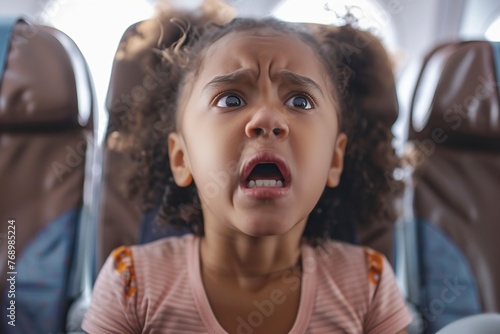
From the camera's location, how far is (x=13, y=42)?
1.02m

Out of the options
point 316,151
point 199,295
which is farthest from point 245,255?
point 316,151

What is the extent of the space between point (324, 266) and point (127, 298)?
1.08 feet

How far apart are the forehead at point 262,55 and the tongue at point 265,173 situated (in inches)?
5.5

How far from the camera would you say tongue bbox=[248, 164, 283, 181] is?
2.43 ft

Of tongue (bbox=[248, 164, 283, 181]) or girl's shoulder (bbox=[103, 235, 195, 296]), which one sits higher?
tongue (bbox=[248, 164, 283, 181])

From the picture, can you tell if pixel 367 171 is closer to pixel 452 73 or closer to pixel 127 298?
pixel 452 73

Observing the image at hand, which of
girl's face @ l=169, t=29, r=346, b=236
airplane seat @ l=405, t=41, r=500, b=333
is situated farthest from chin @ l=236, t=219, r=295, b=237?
airplane seat @ l=405, t=41, r=500, b=333

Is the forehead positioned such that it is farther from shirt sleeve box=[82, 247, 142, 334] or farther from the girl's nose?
shirt sleeve box=[82, 247, 142, 334]

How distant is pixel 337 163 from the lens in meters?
0.89

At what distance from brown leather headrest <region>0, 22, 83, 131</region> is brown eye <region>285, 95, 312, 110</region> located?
46 cm

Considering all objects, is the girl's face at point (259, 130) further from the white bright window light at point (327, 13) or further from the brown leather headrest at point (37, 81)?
the brown leather headrest at point (37, 81)

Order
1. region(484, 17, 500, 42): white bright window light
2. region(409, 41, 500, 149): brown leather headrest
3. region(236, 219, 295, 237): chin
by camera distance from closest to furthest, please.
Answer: region(236, 219, 295, 237): chin → region(409, 41, 500, 149): brown leather headrest → region(484, 17, 500, 42): white bright window light

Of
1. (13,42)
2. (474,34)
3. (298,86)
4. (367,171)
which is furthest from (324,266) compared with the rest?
(474,34)

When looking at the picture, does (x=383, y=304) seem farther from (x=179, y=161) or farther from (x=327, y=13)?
(x=327, y=13)
